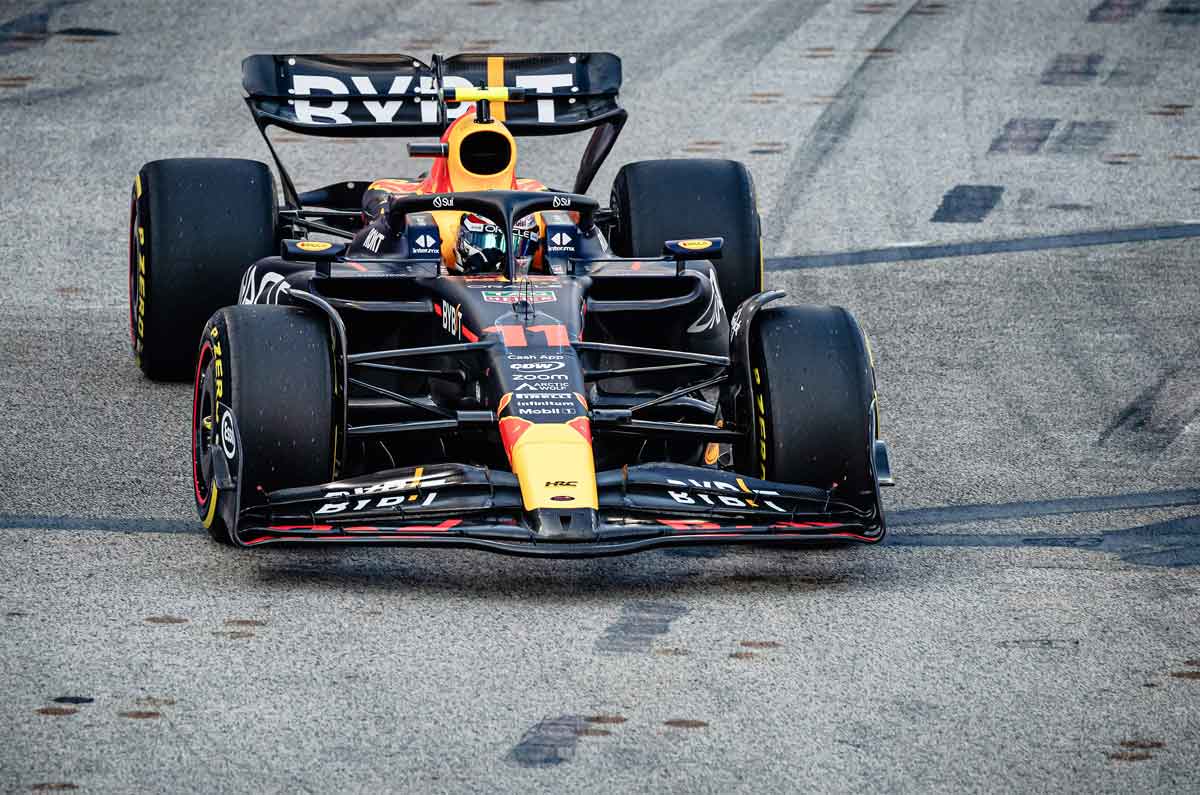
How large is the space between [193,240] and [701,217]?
2.61 meters

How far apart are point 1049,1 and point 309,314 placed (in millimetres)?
14534

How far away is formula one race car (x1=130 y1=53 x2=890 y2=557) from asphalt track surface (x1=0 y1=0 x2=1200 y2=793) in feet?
0.95

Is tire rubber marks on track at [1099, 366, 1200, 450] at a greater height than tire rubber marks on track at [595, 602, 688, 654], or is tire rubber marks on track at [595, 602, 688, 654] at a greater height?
tire rubber marks on track at [595, 602, 688, 654]

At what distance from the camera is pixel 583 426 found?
25.6ft

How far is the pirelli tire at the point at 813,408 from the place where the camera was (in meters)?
7.97

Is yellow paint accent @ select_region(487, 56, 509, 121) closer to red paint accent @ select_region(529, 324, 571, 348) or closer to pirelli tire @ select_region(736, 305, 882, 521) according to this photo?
red paint accent @ select_region(529, 324, 571, 348)

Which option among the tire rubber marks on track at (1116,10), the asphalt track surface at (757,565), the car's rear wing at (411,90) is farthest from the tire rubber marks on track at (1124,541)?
the tire rubber marks on track at (1116,10)

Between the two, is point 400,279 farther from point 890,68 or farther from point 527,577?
point 890,68

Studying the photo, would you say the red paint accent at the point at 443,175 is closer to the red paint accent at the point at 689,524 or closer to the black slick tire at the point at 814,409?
the black slick tire at the point at 814,409

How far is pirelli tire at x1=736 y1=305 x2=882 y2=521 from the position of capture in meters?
7.97

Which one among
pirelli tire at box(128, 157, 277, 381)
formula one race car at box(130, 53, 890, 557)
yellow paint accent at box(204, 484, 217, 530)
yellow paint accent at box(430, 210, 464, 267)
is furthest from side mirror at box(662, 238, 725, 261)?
pirelli tire at box(128, 157, 277, 381)

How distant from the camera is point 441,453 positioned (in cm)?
867

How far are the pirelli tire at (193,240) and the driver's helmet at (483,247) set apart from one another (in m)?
1.59

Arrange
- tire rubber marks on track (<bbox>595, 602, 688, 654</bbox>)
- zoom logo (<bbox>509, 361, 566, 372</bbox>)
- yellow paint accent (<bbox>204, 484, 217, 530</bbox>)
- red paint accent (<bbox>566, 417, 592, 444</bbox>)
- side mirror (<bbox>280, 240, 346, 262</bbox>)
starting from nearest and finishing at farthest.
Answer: tire rubber marks on track (<bbox>595, 602, 688, 654</bbox>) < red paint accent (<bbox>566, 417, 592, 444</bbox>) < yellow paint accent (<bbox>204, 484, 217, 530</bbox>) < zoom logo (<bbox>509, 361, 566, 372</bbox>) < side mirror (<bbox>280, 240, 346, 262</bbox>)
